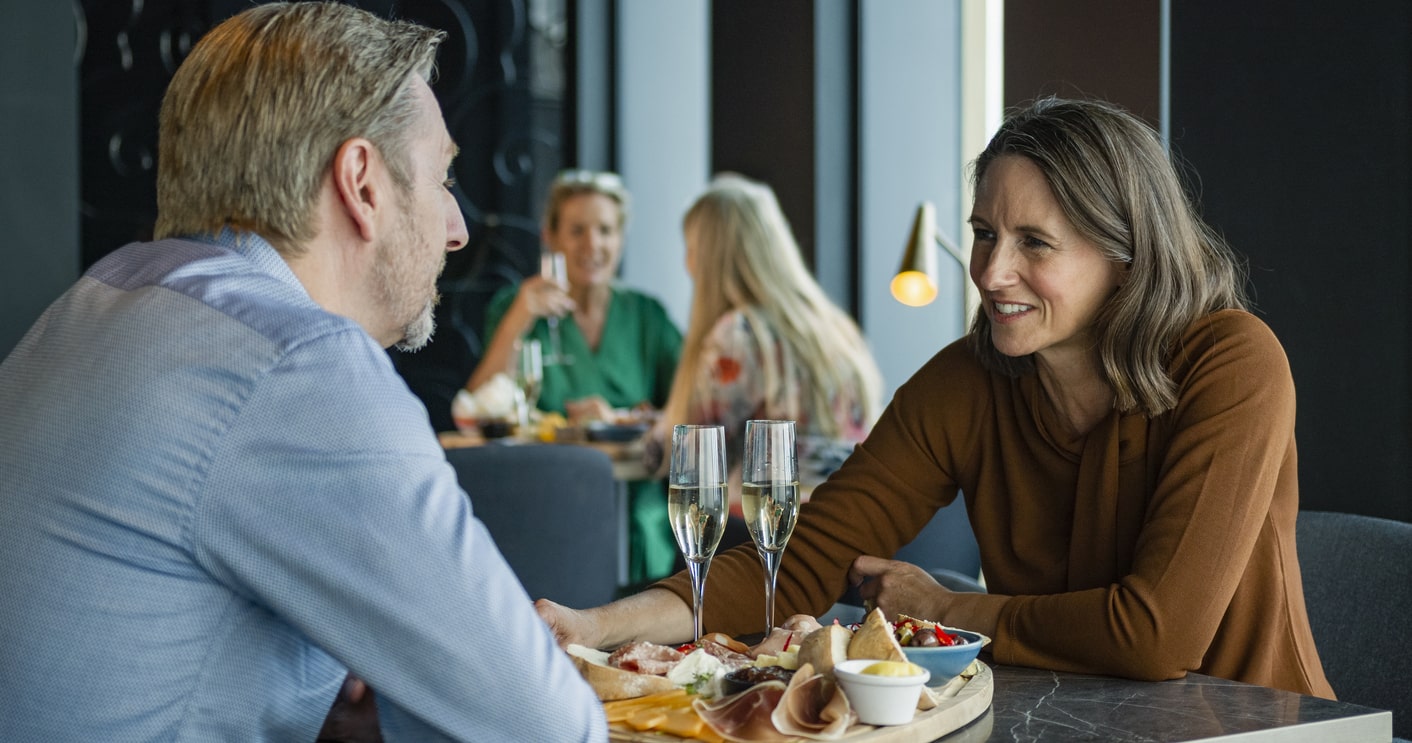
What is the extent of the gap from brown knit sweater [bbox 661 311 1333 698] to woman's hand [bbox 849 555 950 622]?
0.11 feet

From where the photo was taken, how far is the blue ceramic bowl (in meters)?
1.28

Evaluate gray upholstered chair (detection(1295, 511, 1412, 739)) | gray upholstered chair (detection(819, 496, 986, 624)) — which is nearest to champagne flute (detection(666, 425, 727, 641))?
gray upholstered chair (detection(1295, 511, 1412, 739))

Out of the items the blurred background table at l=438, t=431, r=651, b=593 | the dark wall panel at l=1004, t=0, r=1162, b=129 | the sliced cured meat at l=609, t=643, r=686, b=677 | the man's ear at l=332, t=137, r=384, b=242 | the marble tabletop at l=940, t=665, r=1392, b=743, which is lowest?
the blurred background table at l=438, t=431, r=651, b=593

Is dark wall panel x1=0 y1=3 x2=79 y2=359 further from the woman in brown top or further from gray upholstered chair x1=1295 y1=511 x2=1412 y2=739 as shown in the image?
gray upholstered chair x1=1295 y1=511 x2=1412 y2=739

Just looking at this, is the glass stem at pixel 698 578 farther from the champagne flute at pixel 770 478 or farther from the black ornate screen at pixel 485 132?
the black ornate screen at pixel 485 132

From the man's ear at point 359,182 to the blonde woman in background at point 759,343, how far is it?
2.34 m

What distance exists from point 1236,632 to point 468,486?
1602 millimetres

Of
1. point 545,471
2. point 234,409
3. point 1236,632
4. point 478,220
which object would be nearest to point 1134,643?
point 1236,632

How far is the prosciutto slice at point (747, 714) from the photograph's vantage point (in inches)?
44.4

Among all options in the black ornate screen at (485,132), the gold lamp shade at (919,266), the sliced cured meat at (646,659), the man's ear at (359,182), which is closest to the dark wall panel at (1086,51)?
the gold lamp shade at (919,266)

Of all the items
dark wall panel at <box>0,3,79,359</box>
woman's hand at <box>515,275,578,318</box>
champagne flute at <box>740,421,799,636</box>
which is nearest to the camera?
champagne flute at <box>740,421,799,636</box>

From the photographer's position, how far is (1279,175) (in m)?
2.50

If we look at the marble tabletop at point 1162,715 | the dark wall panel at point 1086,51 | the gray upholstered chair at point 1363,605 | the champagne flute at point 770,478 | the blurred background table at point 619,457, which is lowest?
the blurred background table at point 619,457

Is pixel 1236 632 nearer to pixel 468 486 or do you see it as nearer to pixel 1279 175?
pixel 1279 175
